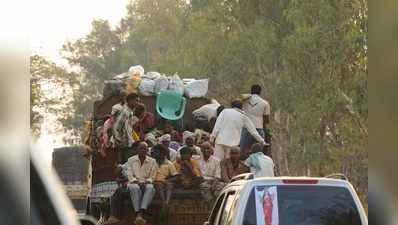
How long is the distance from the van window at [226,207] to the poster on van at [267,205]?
0.43 m

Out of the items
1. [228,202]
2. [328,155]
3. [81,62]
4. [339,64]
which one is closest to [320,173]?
[328,155]

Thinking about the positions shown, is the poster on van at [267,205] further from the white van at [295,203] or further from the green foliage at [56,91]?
the green foliage at [56,91]

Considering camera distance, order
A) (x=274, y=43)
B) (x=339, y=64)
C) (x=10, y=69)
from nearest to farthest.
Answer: (x=10, y=69)
(x=339, y=64)
(x=274, y=43)

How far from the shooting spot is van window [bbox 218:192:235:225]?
23.8 ft

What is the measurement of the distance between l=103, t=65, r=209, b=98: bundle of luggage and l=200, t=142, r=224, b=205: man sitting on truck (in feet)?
5.16

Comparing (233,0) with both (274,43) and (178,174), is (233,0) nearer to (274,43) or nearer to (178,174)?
(274,43)

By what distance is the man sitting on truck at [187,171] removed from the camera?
12516 millimetres

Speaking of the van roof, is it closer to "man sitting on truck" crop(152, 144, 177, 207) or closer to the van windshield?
the van windshield

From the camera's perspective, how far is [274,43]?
2725 cm

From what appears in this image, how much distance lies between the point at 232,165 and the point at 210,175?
38 cm

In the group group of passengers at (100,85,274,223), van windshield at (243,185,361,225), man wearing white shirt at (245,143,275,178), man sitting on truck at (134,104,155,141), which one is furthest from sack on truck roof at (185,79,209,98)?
van windshield at (243,185,361,225)

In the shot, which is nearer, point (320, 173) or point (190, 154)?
point (190, 154)

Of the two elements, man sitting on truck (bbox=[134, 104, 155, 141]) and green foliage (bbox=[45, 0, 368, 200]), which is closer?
man sitting on truck (bbox=[134, 104, 155, 141])

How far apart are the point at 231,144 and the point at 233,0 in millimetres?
17942
